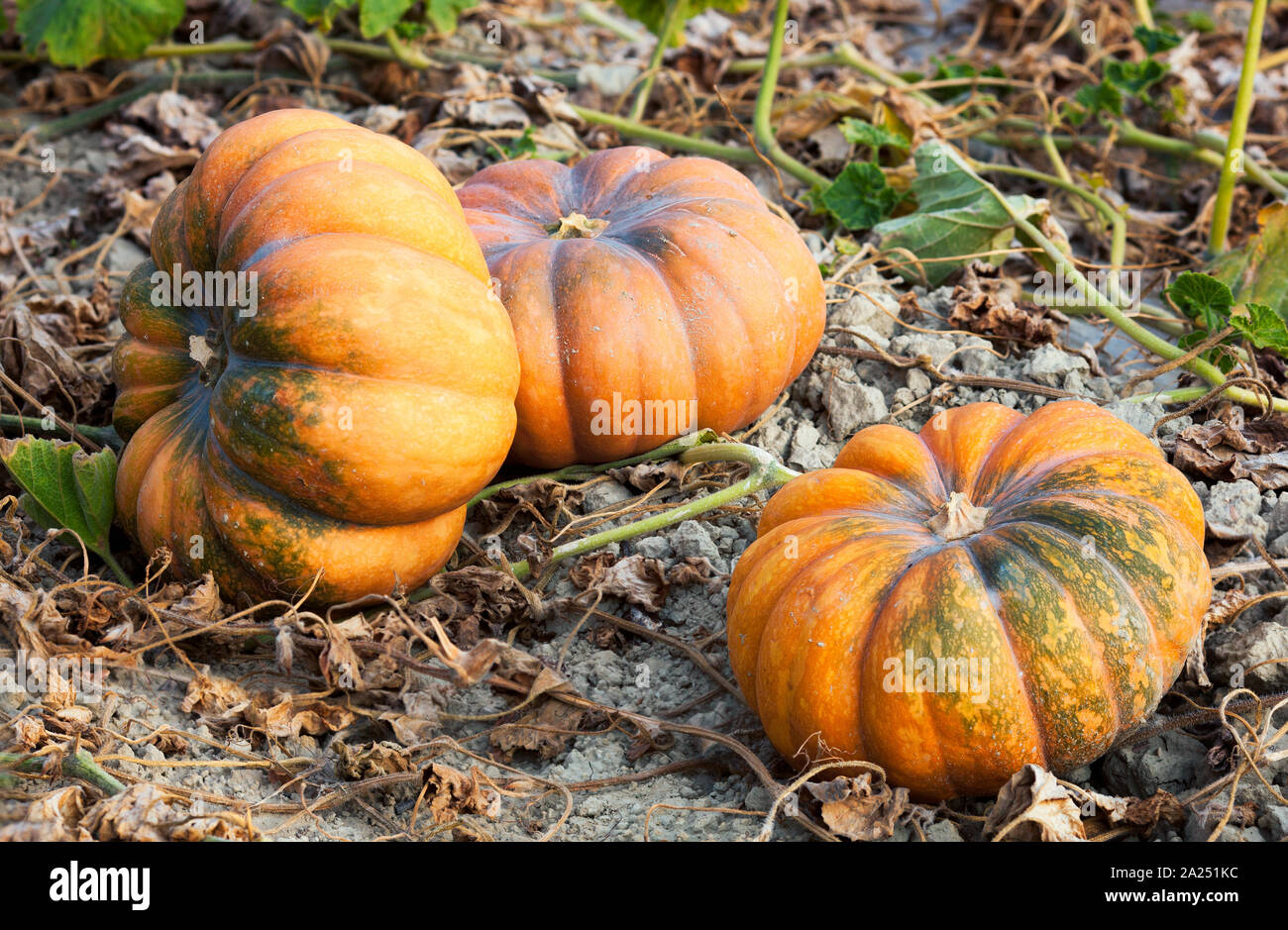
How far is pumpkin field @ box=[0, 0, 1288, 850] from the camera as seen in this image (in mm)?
2279

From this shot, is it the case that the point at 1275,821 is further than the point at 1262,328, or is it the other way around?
the point at 1262,328

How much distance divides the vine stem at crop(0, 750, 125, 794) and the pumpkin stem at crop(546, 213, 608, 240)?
178cm

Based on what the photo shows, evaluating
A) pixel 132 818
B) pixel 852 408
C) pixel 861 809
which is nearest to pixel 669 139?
pixel 852 408

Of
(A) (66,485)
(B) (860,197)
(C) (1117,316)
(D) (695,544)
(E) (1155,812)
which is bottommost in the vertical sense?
(E) (1155,812)

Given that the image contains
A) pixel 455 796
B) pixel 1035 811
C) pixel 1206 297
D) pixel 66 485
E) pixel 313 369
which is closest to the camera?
pixel 1035 811

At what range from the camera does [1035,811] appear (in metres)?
2.15

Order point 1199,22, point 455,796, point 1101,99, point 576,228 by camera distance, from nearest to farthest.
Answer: point 455,796 → point 576,228 → point 1101,99 → point 1199,22

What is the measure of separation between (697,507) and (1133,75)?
3035 mm

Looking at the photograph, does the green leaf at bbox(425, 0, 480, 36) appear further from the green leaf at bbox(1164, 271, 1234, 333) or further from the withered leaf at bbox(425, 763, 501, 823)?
the withered leaf at bbox(425, 763, 501, 823)

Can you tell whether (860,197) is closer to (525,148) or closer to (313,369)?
(525,148)

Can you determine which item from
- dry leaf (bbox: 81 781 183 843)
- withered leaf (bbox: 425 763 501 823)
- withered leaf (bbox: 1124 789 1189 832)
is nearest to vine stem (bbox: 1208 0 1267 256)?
withered leaf (bbox: 1124 789 1189 832)

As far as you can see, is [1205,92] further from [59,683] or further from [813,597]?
[59,683]

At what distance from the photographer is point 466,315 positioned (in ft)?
8.84
